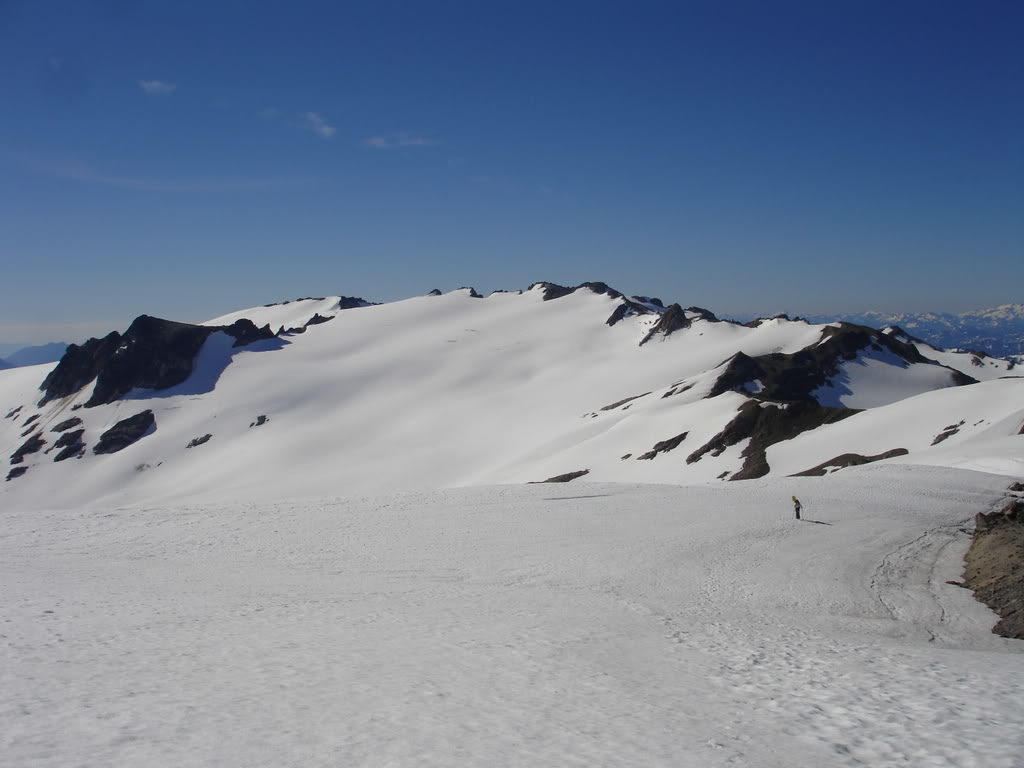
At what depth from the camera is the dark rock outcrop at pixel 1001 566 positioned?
18859 millimetres

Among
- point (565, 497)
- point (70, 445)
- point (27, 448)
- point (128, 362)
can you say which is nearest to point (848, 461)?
point (565, 497)

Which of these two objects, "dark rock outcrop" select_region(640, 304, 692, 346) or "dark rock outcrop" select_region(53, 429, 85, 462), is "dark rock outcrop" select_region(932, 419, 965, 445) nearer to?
"dark rock outcrop" select_region(640, 304, 692, 346)

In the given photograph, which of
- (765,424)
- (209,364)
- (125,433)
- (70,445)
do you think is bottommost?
(765,424)

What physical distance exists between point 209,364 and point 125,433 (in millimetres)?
29436

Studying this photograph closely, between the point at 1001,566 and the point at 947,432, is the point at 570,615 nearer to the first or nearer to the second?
the point at 1001,566

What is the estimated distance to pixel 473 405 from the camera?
113500 millimetres

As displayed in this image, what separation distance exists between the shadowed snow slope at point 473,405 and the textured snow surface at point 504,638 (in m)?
25.6

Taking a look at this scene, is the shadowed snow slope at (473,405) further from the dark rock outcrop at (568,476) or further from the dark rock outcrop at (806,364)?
the dark rock outcrop at (568,476)

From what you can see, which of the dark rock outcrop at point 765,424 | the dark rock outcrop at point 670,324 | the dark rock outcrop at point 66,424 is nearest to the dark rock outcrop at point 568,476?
the dark rock outcrop at point 765,424

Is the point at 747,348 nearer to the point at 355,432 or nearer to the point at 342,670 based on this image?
the point at 355,432

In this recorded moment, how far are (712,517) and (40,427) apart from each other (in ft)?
406

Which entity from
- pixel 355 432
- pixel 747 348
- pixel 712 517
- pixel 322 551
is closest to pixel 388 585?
pixel 322 551

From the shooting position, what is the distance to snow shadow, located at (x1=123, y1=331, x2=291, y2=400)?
388 feet

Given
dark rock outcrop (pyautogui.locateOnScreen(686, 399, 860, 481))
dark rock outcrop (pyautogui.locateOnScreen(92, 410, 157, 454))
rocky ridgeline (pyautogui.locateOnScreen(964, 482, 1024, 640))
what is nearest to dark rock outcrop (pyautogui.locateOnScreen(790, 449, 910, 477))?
dark rock outcrop (pyautogui.locateOnScreen(686, 399, 860, 481))
